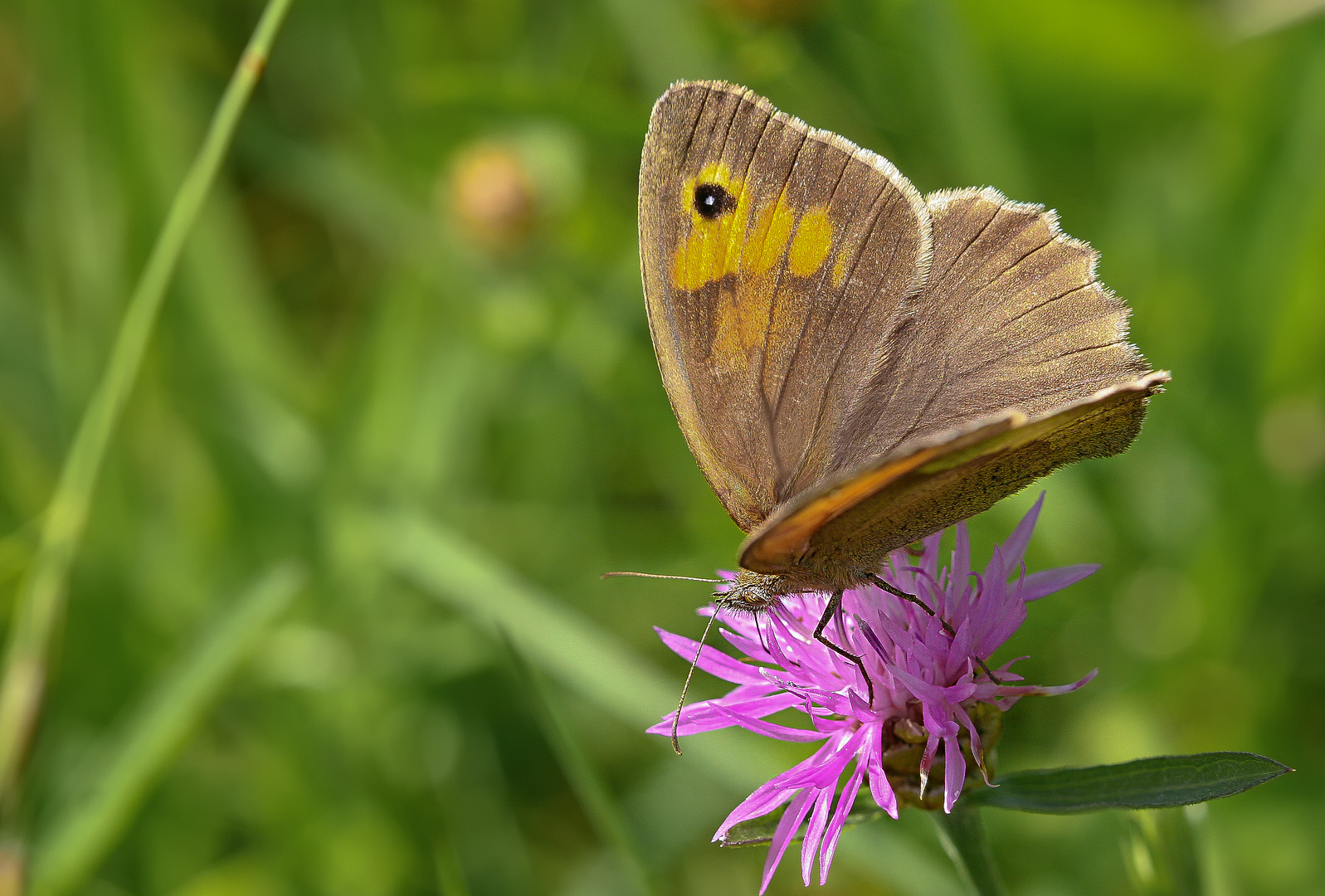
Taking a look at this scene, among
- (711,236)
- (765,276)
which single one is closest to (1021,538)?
(765,276)

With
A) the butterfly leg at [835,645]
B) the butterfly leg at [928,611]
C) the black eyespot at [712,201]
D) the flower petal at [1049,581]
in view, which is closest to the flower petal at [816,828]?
the butterfly leg at [835,645]

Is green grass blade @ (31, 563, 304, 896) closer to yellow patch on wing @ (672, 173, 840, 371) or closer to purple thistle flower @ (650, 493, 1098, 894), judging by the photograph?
purple thistle flower @ (650, 493, 1098, 894)

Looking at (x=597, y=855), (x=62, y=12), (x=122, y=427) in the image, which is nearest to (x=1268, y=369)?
(x=597, y=855)

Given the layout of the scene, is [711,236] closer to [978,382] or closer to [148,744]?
[978,382]

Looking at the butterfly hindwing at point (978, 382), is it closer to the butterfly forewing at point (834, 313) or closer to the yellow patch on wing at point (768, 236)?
the butterfly forewing at point (834, 313)

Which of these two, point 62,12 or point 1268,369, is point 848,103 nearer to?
point 1268,369

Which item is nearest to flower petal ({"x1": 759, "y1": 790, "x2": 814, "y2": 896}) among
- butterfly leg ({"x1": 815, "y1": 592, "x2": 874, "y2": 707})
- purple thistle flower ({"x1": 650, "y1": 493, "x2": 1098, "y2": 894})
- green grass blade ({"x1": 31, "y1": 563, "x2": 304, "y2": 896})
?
purple thistle flower ({"x1": 650, "y1": 493, "x2": 1098, "y2": 894})
